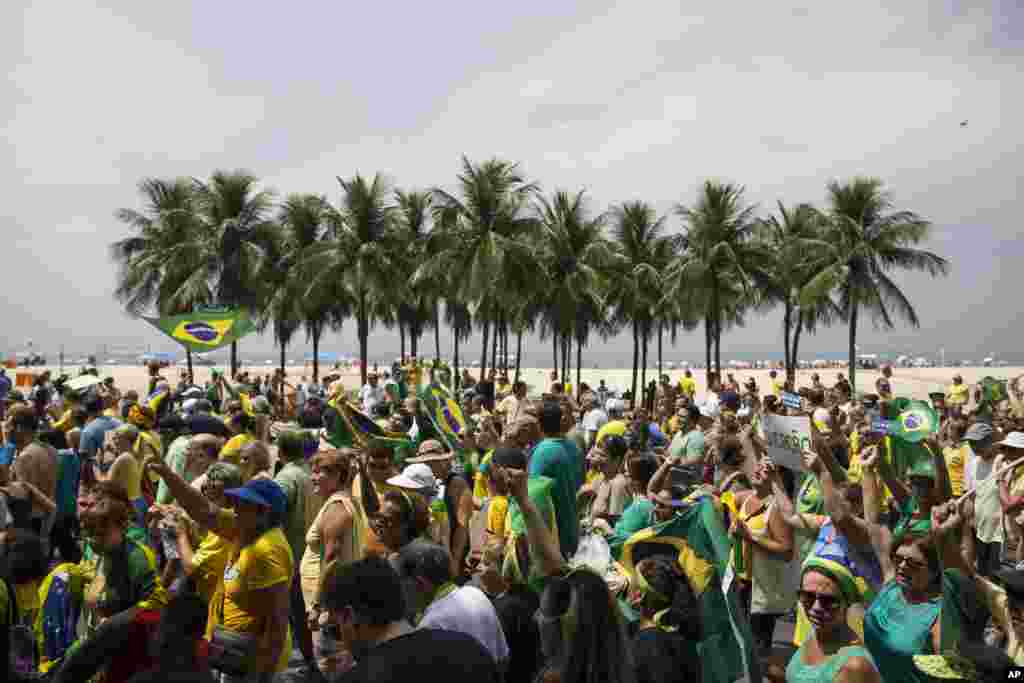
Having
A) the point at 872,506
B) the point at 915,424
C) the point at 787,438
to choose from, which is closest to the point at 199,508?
the point at 872,506

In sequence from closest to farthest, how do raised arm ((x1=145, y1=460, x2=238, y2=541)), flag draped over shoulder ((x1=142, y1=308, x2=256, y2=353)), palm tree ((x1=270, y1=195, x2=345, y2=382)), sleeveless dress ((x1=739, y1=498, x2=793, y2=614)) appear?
raised arm ((x1=145, y1=460, x2=238, y2=541)), sleeveless dress ((x1=739, y1=498, x2=793, y2=614)), flag draped over shoulder ((x1=142, y1=308, x2=256, y2=353)), palm tree ((x1=270, y1=195, x2=345, y2=382))

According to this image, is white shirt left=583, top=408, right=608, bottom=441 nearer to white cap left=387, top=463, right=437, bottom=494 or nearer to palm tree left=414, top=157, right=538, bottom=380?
white cap left=387, top=463, right=437, bottom=494

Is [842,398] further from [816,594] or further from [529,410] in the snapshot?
[816,594]

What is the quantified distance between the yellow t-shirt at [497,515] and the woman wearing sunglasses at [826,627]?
209 cm

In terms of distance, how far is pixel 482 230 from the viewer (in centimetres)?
2869

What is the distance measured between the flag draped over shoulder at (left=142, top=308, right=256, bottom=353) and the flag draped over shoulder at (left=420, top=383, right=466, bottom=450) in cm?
719

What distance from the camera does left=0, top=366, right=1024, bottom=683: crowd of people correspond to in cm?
288

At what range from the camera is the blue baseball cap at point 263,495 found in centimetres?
391

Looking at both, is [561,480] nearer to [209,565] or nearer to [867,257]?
[209,565]

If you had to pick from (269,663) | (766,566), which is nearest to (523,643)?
(269,663)

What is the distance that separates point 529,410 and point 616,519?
3.67 feet

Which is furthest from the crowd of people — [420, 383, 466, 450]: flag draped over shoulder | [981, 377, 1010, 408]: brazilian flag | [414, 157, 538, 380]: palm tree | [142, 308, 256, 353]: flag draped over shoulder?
[414, 157, 538, 380]: palm tree

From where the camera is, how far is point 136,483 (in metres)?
6.19

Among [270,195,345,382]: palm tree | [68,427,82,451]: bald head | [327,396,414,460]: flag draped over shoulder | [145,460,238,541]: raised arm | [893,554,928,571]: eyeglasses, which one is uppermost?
[270,195,345,382]: palm tree
